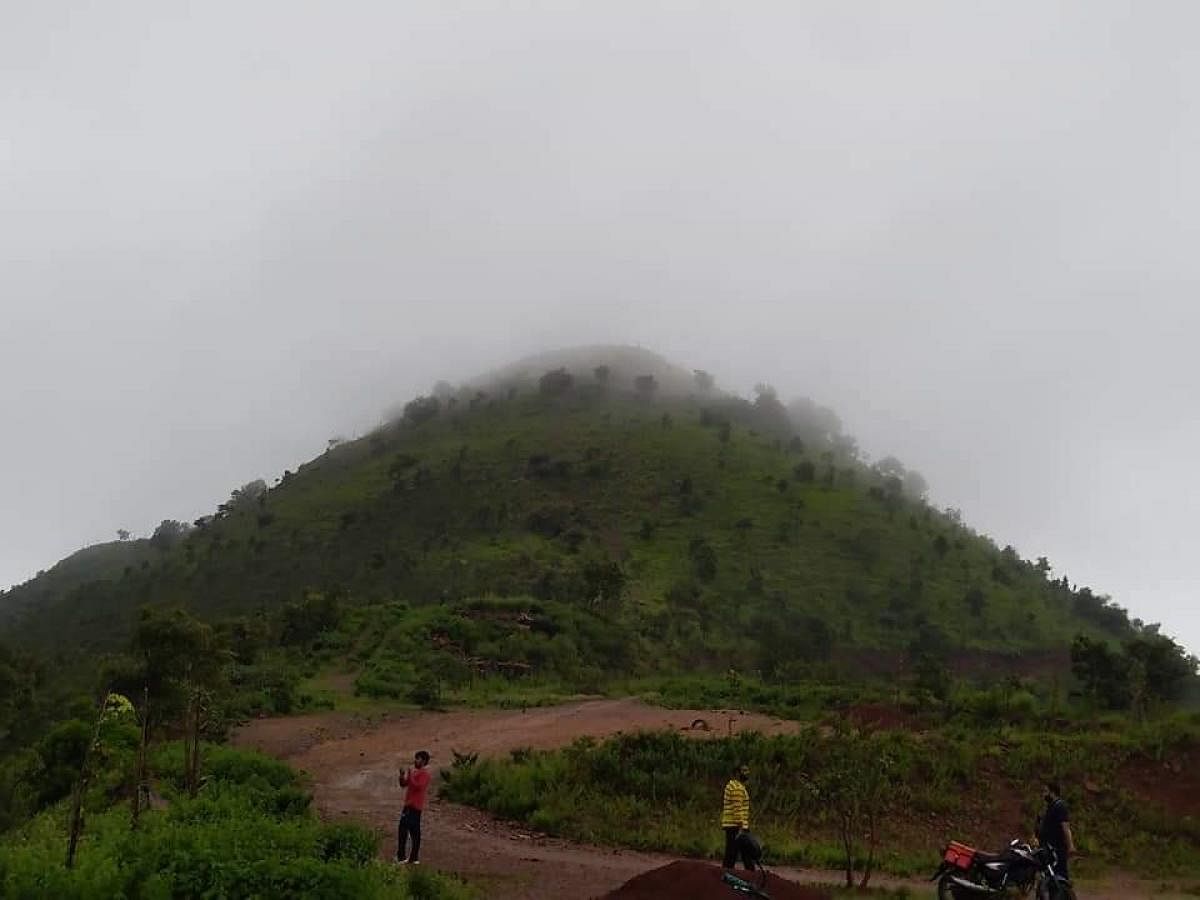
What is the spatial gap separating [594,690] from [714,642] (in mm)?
15960

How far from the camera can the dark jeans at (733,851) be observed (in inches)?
431

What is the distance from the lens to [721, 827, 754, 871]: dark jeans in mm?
10945

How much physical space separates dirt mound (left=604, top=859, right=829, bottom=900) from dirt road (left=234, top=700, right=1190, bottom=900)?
188 centimetres

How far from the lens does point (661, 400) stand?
317 ft

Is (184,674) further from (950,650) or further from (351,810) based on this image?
(950,650)

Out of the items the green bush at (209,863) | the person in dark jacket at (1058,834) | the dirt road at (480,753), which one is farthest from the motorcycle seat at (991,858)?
the green bush at (209,863)

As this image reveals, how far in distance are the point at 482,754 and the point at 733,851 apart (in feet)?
35.9

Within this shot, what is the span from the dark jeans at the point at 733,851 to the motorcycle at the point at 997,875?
85.6 inches

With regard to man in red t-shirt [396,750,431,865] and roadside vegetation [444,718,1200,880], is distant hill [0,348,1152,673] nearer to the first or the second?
roadside vegetation [444,718,1200,880]

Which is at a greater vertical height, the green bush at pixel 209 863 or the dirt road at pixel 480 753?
the green bush at pixel 209 863

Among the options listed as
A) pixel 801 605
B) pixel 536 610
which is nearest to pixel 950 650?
pixel 801 605

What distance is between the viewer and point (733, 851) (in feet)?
36.7

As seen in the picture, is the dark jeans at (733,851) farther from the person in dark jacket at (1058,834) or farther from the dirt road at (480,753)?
the person in dark jacket at (1058,834)

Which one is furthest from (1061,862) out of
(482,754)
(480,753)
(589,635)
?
(589,635)
